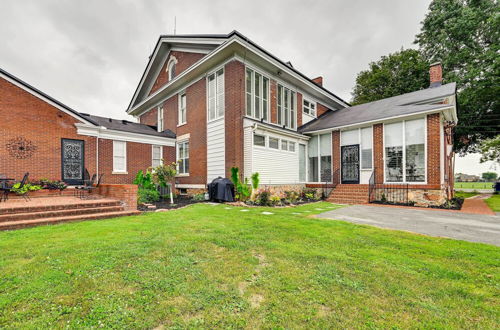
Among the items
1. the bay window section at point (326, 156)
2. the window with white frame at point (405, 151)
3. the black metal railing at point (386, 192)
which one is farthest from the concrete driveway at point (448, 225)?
the bay window section at point (326, 156)

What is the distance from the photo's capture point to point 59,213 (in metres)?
6.14

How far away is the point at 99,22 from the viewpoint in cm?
1238

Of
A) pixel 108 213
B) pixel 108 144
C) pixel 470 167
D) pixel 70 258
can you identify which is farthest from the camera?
pixel 470 167

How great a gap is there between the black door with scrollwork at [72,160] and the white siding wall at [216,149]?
621 cm

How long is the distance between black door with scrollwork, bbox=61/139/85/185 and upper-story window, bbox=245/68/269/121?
28.2 ft

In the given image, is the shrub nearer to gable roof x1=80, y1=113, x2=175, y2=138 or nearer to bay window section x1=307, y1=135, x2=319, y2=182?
gable roof x1=80, y1=113, x2=175, y2=138

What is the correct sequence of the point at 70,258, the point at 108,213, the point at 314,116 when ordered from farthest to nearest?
1. the point at 314,116
2. the point at 108,213
3. the point at 70,258

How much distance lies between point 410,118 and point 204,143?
10.7 metres

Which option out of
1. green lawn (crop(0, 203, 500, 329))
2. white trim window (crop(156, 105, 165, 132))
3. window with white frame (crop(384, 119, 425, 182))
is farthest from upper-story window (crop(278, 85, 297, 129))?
green lawn (crop(0, 203, 500, 329))

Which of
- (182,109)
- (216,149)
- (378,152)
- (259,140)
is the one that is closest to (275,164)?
(259,140)

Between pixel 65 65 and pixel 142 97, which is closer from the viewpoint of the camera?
pixel 65 65

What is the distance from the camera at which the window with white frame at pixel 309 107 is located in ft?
51.0

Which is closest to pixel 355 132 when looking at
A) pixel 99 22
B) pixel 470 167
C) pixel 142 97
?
pixel 99 22

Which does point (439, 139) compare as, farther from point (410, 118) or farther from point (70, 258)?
point (70, 258)
